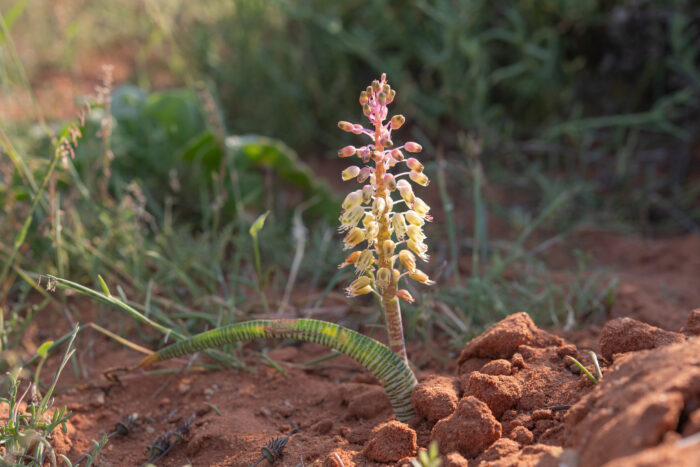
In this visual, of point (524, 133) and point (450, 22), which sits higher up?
point (450, 22)

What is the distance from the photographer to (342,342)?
61.0 inches

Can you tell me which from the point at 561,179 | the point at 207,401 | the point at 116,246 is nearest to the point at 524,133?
the point at 561,179

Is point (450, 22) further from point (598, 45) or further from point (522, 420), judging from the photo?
point (522, 420)

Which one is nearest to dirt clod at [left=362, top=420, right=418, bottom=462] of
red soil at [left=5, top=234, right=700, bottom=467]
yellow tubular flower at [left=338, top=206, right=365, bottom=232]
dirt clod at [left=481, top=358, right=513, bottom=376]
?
red soil at [left=5, top=234, right=700, bottom=467]

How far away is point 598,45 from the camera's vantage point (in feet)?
12.0

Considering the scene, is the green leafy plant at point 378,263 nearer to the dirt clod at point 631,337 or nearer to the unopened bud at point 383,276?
the unopened bud at point 383,276

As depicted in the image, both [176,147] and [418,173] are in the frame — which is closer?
[418,173]

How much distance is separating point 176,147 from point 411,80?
1.43 meters

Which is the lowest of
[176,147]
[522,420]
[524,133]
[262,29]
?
[522,420]

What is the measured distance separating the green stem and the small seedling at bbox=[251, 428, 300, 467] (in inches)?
9.4

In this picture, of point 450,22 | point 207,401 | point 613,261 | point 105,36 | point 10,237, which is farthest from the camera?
point 105,36

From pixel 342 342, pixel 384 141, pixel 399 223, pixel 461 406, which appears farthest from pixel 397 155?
pixel 461 406

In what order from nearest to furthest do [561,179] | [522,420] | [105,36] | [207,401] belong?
[522,420], [207,401], [561,179], [105,36]

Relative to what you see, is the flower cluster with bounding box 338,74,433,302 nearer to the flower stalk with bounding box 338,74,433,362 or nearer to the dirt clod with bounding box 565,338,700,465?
the flower stalk with bounding box 338,74,433,362
